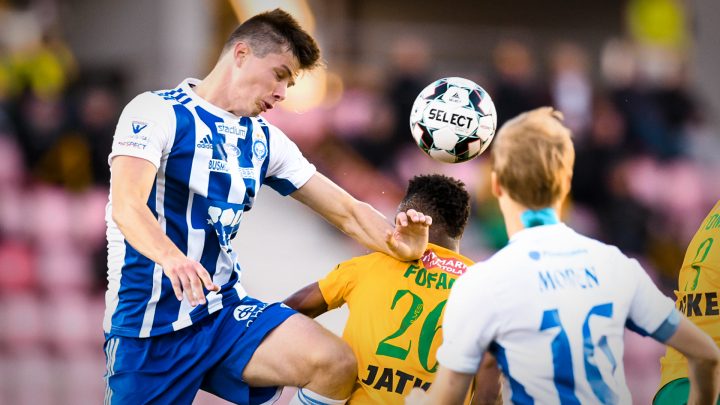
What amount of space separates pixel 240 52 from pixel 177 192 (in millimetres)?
778

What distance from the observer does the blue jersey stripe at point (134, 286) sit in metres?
4.58

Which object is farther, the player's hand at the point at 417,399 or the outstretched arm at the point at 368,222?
the outstretched arm at the point at 368,222

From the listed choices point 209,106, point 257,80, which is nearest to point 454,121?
point 257,80

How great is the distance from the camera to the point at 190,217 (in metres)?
4.58

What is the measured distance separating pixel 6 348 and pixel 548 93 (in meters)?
6.68

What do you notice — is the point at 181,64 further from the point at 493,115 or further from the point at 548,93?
the point at 493,115

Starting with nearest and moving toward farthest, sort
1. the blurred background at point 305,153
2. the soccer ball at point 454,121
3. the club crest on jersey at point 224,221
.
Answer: the club crest on jersey at point 224,221, the soccer ball at point 454,121, the blurred background at point 305,153

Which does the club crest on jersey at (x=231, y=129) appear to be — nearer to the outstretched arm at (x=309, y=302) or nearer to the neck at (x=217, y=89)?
the neck at (x=217, y=89)

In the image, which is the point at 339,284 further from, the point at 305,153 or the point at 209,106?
the point at 305,153

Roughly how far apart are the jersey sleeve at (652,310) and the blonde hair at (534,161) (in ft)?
1.29

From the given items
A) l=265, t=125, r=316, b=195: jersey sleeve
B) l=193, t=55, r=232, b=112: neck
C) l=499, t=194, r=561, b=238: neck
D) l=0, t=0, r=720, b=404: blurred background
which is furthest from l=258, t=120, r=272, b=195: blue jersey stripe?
l=0, t=0, r=720, b=404: blurred background

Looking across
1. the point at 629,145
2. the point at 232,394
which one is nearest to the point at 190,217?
the point at 232,394

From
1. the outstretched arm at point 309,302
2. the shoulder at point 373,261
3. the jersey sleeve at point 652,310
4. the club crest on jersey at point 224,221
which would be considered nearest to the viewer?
the jersey sleeve at point 652,310

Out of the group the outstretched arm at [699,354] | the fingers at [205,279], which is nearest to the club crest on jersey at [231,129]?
the fingers at [205,279]
